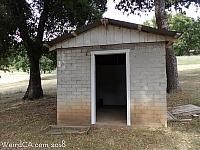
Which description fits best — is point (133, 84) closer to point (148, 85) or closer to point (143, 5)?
point (148, 85)

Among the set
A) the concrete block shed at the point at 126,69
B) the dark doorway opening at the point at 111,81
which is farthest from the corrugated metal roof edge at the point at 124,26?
the dark doorway opening at the point at 111,81

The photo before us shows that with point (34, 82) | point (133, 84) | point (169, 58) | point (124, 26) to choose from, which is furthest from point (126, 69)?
point (34, 82)

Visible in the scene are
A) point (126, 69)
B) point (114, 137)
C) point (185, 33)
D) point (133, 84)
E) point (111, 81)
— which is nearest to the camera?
point (114, 137)

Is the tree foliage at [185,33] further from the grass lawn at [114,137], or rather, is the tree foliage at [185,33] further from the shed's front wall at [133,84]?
the grass lawn at [114,137]

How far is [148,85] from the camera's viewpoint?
28.0 ft

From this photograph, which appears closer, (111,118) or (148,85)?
(148,85)

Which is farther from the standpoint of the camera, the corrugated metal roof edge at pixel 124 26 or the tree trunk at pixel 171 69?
the tree trunk at pixel 171 69

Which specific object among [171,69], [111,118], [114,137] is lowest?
[114,137]

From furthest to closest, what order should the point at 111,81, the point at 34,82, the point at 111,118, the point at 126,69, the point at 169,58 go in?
1. the point at 34,82
2. the point at 169,58
3. the point at 111,81
4. the point at 111,118
5. the point at 126,69

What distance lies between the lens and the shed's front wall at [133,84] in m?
8.47

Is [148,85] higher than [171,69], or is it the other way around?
[171,69]

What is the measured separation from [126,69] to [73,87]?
5.89ft

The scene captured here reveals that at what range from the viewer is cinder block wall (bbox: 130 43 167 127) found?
27.7 feet

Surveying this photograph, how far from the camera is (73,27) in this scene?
15.6m
